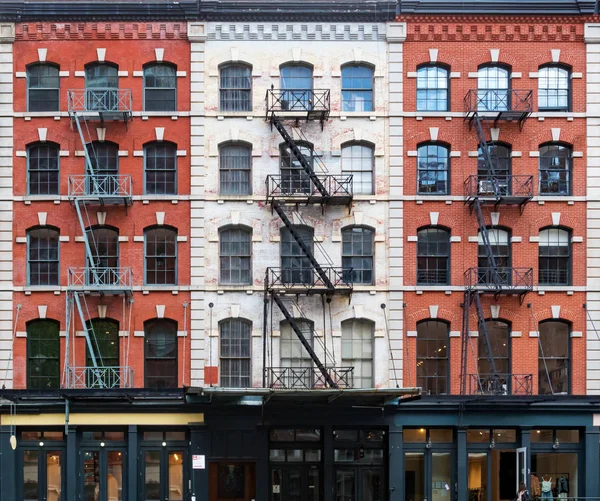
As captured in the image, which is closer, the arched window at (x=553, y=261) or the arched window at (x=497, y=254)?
the arched window at (x=497, y=254)

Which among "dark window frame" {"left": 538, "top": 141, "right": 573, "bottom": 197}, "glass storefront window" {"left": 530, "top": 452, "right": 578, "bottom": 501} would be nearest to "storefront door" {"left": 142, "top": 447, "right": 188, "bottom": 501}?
"glass storefront window" {"left": 530, "top": 452, "right": 578, "bottom": 501}

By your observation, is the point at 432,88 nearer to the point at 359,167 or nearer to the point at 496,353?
the point at 359,167

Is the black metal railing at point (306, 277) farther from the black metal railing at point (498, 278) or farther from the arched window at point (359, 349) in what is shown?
the black metal railing at point (498, 278)

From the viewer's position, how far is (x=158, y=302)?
32531 mm

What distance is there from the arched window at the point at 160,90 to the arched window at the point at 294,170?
15.0 feet

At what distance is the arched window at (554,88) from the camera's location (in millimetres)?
33656

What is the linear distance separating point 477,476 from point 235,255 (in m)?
12.0

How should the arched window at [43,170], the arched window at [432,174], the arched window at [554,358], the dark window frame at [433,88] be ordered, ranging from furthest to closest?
the dark window frame at [433,88], the arched window at [432,174], the arched window at [43,170], the arched window at [554,358]

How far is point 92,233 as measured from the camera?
32.9 m

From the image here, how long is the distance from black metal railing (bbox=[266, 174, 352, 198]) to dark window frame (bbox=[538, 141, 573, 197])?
728cm

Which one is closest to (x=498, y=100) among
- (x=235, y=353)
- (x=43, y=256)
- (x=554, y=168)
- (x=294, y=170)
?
(x=554, y=168)

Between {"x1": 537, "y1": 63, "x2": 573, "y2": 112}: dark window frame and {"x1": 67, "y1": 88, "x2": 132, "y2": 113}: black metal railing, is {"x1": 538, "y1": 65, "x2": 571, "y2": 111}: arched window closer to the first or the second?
{"x1": 537, "y1": 63, "x2": 573, "y2": 112}: dark window frame

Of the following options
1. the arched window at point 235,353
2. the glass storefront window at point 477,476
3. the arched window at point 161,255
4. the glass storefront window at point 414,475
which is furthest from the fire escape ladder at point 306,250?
the glass storefront window at point 477,476

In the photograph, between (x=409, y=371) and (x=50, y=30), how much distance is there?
18.4m
